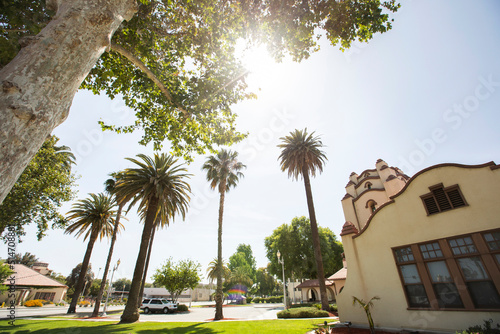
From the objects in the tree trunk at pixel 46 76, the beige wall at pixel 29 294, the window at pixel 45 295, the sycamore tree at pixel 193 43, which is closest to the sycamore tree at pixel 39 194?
the sycamore tree at pixel 193 43

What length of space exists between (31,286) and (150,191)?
37586mm

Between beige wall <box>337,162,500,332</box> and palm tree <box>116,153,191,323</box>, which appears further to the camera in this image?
palm tree <box>116,153,191,323</box>

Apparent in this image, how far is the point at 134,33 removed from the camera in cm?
848

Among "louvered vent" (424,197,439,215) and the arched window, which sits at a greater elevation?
the arched window

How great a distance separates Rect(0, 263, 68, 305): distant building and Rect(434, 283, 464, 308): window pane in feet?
171

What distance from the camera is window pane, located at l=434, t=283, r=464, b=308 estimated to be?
8648 mm

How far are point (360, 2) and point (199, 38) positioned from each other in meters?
6.98

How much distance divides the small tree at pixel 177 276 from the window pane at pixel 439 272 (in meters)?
32.5

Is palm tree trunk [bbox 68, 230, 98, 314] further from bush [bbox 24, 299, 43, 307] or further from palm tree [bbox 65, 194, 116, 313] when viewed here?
bush [bbox 24, 299, 43, 307]

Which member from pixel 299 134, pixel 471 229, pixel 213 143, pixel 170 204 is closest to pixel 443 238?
pixel 471 229

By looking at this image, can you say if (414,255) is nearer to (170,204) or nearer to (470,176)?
(470,176)

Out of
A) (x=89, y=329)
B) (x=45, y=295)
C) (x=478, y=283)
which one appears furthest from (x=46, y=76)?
(x=45, y=295)

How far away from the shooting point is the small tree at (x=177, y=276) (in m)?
32.7

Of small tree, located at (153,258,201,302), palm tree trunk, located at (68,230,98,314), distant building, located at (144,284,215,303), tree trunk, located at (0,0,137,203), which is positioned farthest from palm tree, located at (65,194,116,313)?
distant building, located at (144,284,215,303)
